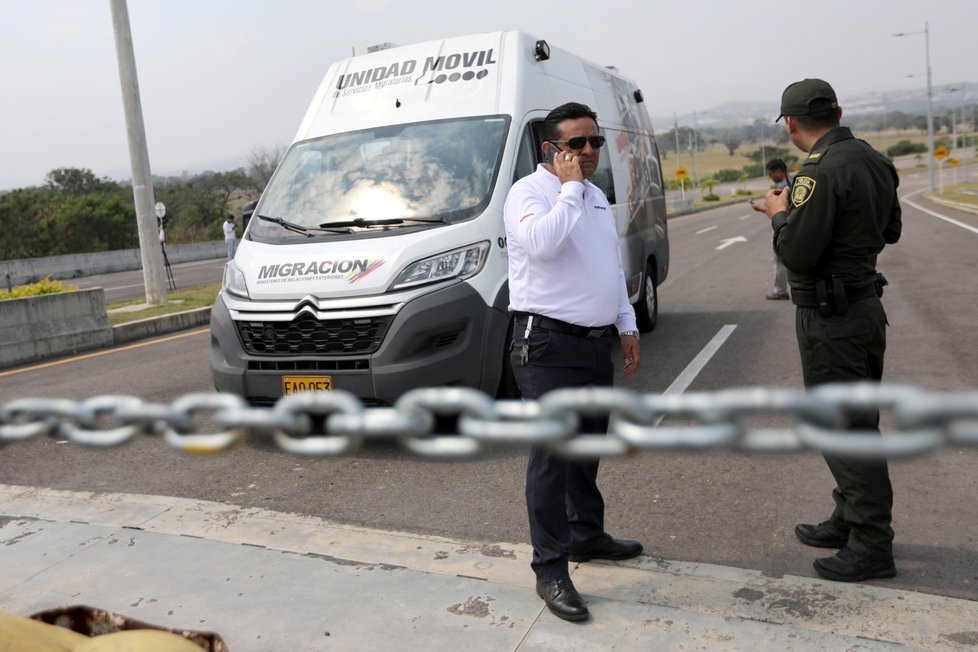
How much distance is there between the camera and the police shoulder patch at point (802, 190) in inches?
138

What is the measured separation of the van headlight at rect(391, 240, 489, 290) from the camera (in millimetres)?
5551

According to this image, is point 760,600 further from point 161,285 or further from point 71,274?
point 71,274

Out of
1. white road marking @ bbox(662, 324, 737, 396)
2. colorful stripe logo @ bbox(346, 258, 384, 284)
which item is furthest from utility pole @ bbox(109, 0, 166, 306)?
colorful stripe logo @ bbox(346, 258, 384, 284)

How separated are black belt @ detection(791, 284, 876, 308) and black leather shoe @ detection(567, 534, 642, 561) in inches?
50.1

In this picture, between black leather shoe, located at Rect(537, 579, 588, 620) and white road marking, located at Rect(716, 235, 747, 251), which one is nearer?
black leather shoe, located at Rect(537, 579, 588, 620)

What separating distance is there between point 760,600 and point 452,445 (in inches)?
104

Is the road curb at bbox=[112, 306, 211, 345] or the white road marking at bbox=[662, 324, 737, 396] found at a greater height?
the road curb at bbox=[112, 306, 211, 345]

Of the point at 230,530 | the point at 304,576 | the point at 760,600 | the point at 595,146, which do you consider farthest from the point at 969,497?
the point at 230,530

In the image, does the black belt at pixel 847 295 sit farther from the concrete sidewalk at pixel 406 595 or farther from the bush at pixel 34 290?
the bush at pixel 34 290

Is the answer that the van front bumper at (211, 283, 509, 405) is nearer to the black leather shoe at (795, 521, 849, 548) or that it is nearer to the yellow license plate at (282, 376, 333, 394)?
the yellow license plate at (282, 376, 333, 394)

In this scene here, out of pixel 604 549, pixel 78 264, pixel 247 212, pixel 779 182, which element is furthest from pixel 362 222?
pixel 78 264

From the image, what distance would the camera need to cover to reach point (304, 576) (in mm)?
3812

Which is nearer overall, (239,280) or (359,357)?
(359,357)

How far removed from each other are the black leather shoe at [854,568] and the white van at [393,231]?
2555mm
